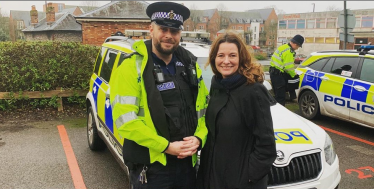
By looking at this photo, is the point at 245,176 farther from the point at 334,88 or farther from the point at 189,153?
the point at 334,88

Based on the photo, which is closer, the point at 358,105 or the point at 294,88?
the point at 358,105

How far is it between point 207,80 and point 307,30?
68.5 m

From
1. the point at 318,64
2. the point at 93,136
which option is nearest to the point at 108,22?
the point at 318,64

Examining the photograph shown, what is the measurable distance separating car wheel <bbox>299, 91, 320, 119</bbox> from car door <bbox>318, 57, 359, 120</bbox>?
0.68 feet

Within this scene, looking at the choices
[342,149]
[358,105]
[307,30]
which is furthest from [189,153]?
[307,30]

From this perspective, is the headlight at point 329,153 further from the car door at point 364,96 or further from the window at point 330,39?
the window at point 330,39

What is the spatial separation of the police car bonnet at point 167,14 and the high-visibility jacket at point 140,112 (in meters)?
0.24

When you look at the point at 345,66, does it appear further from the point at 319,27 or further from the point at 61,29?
the point at 319,27

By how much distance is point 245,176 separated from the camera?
2.04m

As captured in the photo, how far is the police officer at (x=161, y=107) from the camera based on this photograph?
81.3 inches

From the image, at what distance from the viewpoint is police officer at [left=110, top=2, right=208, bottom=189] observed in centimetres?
206

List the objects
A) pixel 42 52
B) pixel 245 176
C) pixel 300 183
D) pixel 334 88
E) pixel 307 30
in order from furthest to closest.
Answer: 1. pixel 307 30
2. pixel 42 52
3. pixel 334 88
4. pixel 300 183
5. pixel 245 176

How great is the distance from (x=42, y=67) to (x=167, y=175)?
589 centimetres

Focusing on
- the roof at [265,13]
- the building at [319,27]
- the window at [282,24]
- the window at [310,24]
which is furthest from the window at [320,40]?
the roof at [265,13]
